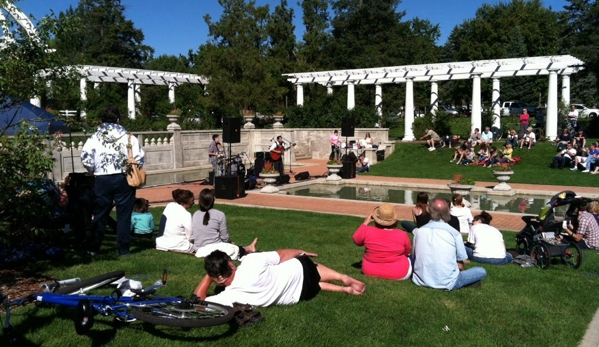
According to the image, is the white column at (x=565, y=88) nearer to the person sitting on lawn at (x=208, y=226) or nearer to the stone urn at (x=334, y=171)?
the stone urn at (x=334, y=171)

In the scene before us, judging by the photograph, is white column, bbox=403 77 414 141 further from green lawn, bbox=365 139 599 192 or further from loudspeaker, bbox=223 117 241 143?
loudspeaker, bbox=223 117 241 143

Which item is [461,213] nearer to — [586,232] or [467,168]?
[586,232]

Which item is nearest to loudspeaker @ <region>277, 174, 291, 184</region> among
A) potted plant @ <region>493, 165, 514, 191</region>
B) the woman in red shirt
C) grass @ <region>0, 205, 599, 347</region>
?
potted plant @ <region>493, 165, 514, 191</region>

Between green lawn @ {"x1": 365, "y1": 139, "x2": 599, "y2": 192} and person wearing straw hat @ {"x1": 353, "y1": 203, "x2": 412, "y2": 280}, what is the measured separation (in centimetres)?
1496

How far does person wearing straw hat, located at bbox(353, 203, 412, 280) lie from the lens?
6.59m

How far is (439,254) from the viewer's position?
6.38 m

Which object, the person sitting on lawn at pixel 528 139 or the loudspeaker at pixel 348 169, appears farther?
the person sitting on lawn at pixel 528 139

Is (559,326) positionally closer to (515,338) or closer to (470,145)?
(515,338)

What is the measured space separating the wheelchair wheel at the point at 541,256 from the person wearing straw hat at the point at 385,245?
8.57ft

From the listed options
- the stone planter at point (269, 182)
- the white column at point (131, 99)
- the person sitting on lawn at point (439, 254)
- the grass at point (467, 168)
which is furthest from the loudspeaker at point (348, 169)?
the white column at point (131, 99)

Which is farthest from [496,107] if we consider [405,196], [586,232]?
[586,232]

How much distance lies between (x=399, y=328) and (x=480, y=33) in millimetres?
62310

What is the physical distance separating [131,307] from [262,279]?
1238 mm

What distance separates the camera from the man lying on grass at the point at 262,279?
5105 mm
